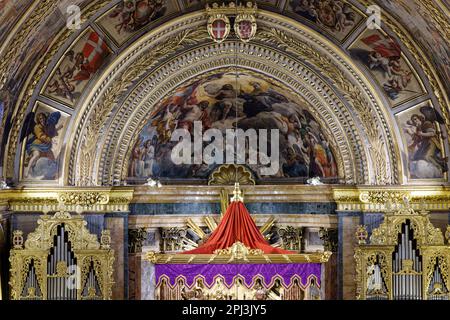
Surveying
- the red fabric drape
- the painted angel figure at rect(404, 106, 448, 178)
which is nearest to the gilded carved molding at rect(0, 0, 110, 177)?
the red fabric drape

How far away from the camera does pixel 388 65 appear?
20844 mm

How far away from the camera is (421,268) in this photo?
19.7 meters

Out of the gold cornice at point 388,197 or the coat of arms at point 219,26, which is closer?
the gold cornice at point 388,197

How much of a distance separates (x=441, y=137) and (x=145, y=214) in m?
7.81

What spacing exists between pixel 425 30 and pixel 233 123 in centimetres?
738

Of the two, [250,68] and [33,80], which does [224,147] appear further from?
[33,80]

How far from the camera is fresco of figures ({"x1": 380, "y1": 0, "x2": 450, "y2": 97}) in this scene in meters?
18.2

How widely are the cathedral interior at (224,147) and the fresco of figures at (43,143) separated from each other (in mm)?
34

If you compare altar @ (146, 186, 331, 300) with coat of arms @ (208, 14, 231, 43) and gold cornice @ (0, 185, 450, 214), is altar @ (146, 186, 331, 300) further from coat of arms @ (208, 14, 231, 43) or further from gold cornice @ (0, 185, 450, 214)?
coat of arms @ (208, 14, 231, 43)

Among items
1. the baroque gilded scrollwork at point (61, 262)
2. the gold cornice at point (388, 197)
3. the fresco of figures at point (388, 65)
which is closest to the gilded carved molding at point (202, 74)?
the gold cornice at point (388, 197)

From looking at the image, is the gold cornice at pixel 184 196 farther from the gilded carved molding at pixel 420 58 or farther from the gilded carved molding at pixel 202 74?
the gilded carved molding at pixel 420 58

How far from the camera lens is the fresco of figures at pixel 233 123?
75.9 feet

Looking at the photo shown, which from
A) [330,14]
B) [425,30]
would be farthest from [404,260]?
[330,14]
